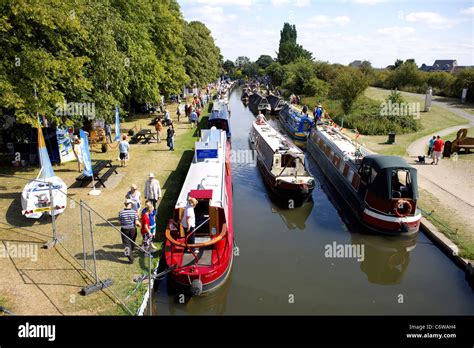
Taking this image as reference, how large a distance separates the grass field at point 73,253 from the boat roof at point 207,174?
1.63 m

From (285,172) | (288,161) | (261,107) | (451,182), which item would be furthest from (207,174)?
(261,107)

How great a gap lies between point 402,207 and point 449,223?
186cm

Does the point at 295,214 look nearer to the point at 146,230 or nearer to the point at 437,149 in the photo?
the point at 146,230

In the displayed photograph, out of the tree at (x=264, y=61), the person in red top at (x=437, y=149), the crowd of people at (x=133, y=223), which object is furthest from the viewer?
the tree at (x=264, y=61)

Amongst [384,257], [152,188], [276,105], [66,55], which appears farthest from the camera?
[276,105]

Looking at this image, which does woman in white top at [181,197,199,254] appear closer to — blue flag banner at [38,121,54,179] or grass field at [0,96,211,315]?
grass field at [0,96,211,315]

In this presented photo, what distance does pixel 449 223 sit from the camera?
12.2 m

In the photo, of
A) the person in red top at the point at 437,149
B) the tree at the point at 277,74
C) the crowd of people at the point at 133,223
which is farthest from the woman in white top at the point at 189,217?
the tree at the point at 277,74

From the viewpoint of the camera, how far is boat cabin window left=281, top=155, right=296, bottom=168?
651 inches

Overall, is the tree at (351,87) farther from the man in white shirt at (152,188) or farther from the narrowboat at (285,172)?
the man in white shirt at (152,188)

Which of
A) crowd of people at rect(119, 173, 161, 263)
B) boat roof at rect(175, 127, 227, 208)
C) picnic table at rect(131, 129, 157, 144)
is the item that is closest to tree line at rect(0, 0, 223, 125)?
picnic table at rect(131, 129, 157, 144)

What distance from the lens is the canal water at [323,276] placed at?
356 inches

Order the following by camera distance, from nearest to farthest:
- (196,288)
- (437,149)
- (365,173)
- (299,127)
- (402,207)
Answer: (196,288) → (402,207) → (365,173) → (437,149) → (299,127)

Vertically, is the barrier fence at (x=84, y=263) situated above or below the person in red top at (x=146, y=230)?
below
